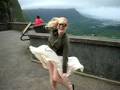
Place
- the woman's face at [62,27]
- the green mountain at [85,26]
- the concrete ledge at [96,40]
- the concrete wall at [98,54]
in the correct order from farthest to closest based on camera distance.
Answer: the green mountain at [85,26] → the concrete wall at [98,54] → the concrete ledge at [96,40] → the woman's face at [62,27]

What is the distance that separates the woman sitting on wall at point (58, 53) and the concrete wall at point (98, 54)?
70.0 inches

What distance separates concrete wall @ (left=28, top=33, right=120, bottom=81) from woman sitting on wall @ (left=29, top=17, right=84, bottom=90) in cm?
178

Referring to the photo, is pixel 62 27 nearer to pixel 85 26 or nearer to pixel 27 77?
pixel 27 77

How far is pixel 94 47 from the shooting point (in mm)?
7398

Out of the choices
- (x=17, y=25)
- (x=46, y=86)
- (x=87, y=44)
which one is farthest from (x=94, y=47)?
(x=17, y=25)

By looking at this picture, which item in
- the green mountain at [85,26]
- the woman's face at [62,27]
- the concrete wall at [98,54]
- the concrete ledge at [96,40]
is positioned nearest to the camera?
the woman's face at [62,27]

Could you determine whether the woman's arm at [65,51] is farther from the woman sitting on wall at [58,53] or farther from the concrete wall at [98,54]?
the concrete wall at [98,54]

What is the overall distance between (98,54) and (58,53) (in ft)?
7.18

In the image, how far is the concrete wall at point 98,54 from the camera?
22.9 ft

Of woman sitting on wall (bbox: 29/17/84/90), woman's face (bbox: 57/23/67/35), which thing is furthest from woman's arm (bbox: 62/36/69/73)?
woman's face (bbox: 57/23/67/35)

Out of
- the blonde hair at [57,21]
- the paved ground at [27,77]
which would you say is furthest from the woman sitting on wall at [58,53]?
the paved ground at [27,77]

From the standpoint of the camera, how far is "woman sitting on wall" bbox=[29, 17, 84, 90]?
5.16 metres

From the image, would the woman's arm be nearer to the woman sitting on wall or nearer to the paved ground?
the woman sitting on wall

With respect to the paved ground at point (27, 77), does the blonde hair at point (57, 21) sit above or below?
above
